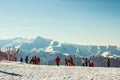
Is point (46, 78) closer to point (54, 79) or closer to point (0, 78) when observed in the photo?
point (54, 79)

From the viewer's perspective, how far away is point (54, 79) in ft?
88.2

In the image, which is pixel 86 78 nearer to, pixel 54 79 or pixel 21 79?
pixel 54 79

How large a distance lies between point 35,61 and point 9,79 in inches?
1412

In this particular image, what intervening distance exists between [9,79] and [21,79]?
4.09ft

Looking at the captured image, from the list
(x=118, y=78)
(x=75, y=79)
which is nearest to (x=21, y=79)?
(x=75, y=79)

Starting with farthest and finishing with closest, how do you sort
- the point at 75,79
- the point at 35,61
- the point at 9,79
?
the point at 35,61
the point at 75,79
the point at 9,79

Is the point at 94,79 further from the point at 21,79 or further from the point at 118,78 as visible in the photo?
the point at 21,79

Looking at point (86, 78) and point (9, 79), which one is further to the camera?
point (86, 78)

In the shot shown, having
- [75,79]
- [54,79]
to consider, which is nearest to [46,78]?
[54,79]

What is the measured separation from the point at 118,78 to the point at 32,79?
8.66m

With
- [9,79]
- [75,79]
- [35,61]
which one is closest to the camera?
[9,79]

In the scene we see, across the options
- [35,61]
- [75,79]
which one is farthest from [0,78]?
[35,61]

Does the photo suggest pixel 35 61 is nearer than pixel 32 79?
No

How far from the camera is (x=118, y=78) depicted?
27953mm
